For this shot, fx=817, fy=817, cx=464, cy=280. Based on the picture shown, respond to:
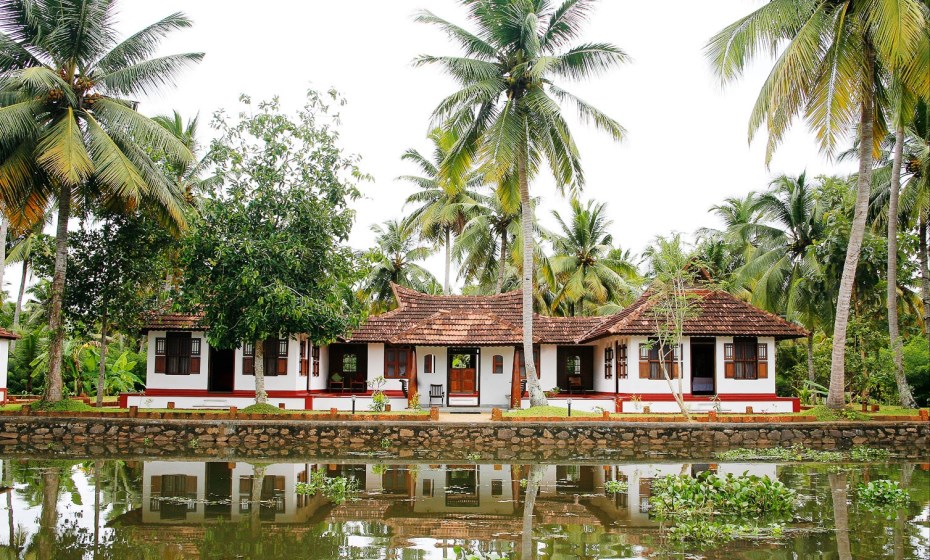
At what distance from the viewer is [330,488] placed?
39.7 ft

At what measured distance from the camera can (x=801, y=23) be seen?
1812 centimetres

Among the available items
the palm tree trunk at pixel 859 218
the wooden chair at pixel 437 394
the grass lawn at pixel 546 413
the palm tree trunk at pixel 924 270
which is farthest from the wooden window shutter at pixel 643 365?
the palm tree trunk at pixel 924 270

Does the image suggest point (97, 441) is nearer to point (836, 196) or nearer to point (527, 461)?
point (527, 461)

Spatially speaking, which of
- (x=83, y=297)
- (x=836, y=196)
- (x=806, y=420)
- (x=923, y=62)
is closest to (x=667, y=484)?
(x=806, y=420)

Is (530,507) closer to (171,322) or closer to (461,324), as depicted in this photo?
(461,324)

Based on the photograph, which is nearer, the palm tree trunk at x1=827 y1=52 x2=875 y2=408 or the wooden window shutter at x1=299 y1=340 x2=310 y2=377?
the palm tree trunk at x1=827 y1=52 x2=875 y2=408

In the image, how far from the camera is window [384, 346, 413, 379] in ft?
83.3

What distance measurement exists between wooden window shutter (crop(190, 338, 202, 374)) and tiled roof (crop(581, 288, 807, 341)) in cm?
1164

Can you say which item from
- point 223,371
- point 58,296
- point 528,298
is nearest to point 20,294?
point 223,371

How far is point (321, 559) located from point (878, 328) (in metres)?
24.6

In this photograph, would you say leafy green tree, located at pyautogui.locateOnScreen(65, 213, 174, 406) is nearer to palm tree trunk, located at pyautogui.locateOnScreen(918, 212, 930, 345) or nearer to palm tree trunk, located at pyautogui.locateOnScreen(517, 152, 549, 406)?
palm tree trunk, located at pyautogui.locateOnScreen(517, 152, 549, 406)

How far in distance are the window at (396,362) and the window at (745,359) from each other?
31.3ft

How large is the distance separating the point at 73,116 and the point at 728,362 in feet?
59.5

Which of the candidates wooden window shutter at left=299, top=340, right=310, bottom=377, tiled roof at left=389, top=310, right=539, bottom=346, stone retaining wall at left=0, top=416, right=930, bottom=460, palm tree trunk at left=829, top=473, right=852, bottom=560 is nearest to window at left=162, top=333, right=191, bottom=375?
wooden window shutter at left=299, top=340, right=310, bottom=377
